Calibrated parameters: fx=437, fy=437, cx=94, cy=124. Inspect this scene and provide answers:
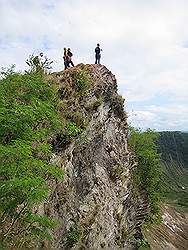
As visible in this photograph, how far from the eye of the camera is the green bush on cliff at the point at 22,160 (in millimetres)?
17766

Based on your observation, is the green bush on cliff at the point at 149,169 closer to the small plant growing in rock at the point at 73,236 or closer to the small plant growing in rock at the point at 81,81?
the small plant growing in rock at the point at 81,81

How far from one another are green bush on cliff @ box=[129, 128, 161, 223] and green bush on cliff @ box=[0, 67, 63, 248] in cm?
4135

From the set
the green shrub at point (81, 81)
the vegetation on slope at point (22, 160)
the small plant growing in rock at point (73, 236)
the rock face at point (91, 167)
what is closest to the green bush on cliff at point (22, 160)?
the vegetation on slope at point (22, 160)

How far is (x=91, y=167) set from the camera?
3912 cm

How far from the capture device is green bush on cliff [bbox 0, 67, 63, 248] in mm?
17766

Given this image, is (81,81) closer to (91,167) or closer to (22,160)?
(91,167)

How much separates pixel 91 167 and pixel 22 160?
70.2 feet

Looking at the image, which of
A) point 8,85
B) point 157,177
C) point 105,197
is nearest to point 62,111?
point 105,197

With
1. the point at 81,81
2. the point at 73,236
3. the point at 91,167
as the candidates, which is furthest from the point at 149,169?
the point at 73,236

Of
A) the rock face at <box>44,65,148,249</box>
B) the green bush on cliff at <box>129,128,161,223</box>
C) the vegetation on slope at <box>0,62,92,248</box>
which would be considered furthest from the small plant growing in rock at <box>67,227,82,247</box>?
the green bush on cliff at <box>129,128,161,223</box>

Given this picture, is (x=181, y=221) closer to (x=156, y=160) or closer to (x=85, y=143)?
(x=156, y=160)

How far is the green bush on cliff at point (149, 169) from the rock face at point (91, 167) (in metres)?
19.1

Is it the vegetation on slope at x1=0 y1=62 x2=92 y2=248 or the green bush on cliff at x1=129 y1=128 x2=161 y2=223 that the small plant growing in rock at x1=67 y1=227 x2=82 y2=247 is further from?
the green bush on cliff at x1=129 y1=128 x2=161 y2=223

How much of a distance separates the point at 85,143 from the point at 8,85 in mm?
15527
